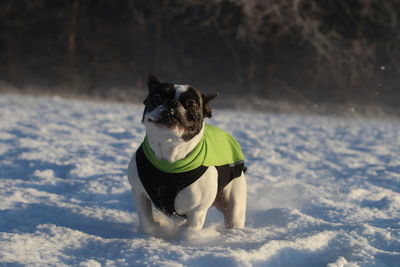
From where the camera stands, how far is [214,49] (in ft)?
71.3

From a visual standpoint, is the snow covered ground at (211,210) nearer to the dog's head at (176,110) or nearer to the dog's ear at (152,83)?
the dog's head at (176,110)

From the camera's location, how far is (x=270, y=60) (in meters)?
19.4

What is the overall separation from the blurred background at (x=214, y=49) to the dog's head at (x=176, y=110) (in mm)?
14134

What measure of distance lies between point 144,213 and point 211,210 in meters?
1.22

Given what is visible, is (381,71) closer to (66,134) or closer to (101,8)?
(101,8)

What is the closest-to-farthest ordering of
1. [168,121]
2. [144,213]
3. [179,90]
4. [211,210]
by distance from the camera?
[168,121] < [179,90] < [144,213] < [211,210]

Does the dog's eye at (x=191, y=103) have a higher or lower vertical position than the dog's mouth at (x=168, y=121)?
higher

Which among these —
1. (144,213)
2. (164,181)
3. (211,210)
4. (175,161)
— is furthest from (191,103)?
(211,210)

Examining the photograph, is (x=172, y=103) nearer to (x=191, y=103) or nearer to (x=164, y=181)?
(x=191, y=103)

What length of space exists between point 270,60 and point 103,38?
736cm

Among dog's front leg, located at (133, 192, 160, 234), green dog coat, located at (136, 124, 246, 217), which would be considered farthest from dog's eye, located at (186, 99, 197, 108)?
dog's front leg, located at (133, 192, 160, 234)

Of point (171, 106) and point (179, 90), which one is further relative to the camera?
point (179, 90)

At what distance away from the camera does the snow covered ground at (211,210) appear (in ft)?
10.2

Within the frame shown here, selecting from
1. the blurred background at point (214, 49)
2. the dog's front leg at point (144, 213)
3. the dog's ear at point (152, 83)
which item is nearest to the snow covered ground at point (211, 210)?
the dog's front leg at point (144, 213)
